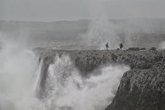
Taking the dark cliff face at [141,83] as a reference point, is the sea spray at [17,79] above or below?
above

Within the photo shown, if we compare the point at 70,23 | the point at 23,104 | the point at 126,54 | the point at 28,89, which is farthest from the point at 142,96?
the point at 70,23

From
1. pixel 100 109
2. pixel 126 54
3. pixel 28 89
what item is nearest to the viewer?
pixel 100 109

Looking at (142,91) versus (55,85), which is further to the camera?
(55,85)

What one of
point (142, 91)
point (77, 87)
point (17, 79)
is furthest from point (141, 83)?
point (17, 79)

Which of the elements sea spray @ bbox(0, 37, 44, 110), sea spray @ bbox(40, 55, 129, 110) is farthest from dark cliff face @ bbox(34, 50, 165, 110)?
sea spray @ bbox(0, 37, 44, 110)

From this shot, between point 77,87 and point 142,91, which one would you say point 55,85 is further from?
point 142,91

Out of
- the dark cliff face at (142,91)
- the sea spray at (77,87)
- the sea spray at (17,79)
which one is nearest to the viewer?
the dark cliff face at (142,91)

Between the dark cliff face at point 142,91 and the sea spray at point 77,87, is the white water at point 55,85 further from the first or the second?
the dark cliff face at point 142,91

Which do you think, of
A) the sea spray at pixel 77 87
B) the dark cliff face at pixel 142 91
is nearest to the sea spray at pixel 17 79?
the sea spray at pixel 77 87

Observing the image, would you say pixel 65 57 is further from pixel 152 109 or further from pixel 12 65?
pixel 152 109
